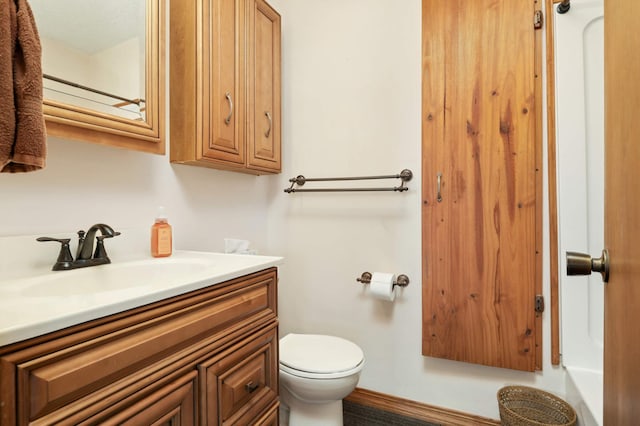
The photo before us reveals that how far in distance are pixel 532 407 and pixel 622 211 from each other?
1390 millimetres

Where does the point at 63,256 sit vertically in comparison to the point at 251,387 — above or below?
above

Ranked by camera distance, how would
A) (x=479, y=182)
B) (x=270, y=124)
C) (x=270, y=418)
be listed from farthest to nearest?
(x=270, y=124) → (x=479, y=182) → (x=270, y=418)

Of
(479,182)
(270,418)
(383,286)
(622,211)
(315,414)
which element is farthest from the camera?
(383,286)

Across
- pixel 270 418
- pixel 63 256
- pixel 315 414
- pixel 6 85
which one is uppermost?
pixel 6 85

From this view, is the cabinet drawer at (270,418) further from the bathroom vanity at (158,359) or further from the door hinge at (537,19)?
the door hinge at (537,19)

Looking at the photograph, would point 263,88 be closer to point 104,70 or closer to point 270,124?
point 270,124

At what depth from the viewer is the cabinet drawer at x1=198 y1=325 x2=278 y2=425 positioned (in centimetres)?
85

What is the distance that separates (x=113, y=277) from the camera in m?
1.05

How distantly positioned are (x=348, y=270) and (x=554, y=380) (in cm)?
109

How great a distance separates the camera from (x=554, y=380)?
4.83 ft

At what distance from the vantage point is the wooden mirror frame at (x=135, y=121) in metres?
0.97

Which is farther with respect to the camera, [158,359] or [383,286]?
[383,286]

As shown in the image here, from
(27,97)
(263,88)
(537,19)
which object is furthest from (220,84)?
(537,19)

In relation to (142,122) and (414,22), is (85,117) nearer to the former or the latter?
(142,122)
